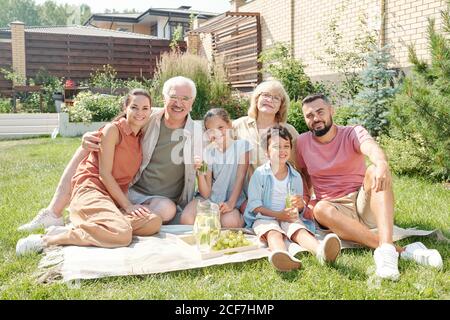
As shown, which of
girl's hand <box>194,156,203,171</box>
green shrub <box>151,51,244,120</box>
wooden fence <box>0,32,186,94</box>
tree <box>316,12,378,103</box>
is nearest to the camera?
girl's hand <box>194,156,203,171</box>

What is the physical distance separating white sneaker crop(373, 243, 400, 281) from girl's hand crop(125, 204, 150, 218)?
1694 mm

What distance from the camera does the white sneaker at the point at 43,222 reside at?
3755 millimetres

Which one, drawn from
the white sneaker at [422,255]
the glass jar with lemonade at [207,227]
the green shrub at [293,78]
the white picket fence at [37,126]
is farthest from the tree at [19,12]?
the white sneaker at [422,255]

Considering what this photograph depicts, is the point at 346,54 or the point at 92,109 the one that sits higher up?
the point at 346,54

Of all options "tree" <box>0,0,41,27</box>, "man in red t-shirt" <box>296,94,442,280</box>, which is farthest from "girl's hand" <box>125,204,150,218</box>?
"tree" <box>0,0,41,27</box>

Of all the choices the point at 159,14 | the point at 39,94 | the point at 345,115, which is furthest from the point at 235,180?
the point at 159,14

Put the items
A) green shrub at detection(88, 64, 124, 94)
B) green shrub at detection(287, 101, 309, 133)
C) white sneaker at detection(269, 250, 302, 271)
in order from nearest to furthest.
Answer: white sneaker at detection(269, 250, 302, 271), green shrub at detection(287, 101, 309, 133), green shrub at detection(88, 64, 124, 94)

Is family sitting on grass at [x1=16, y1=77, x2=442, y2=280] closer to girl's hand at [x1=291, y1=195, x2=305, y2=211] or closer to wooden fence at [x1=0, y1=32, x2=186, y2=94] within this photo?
girl's hand at [x1=291, y1=195, x2=305, y2=211]

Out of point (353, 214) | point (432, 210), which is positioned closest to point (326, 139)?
point (353, 214)

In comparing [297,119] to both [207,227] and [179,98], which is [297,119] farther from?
[207,227]

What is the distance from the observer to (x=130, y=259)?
3000 millimetres

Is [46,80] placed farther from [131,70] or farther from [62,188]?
[62,188]

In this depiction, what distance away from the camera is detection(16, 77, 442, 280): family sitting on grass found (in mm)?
3201

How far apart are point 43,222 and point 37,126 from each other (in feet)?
28.4
